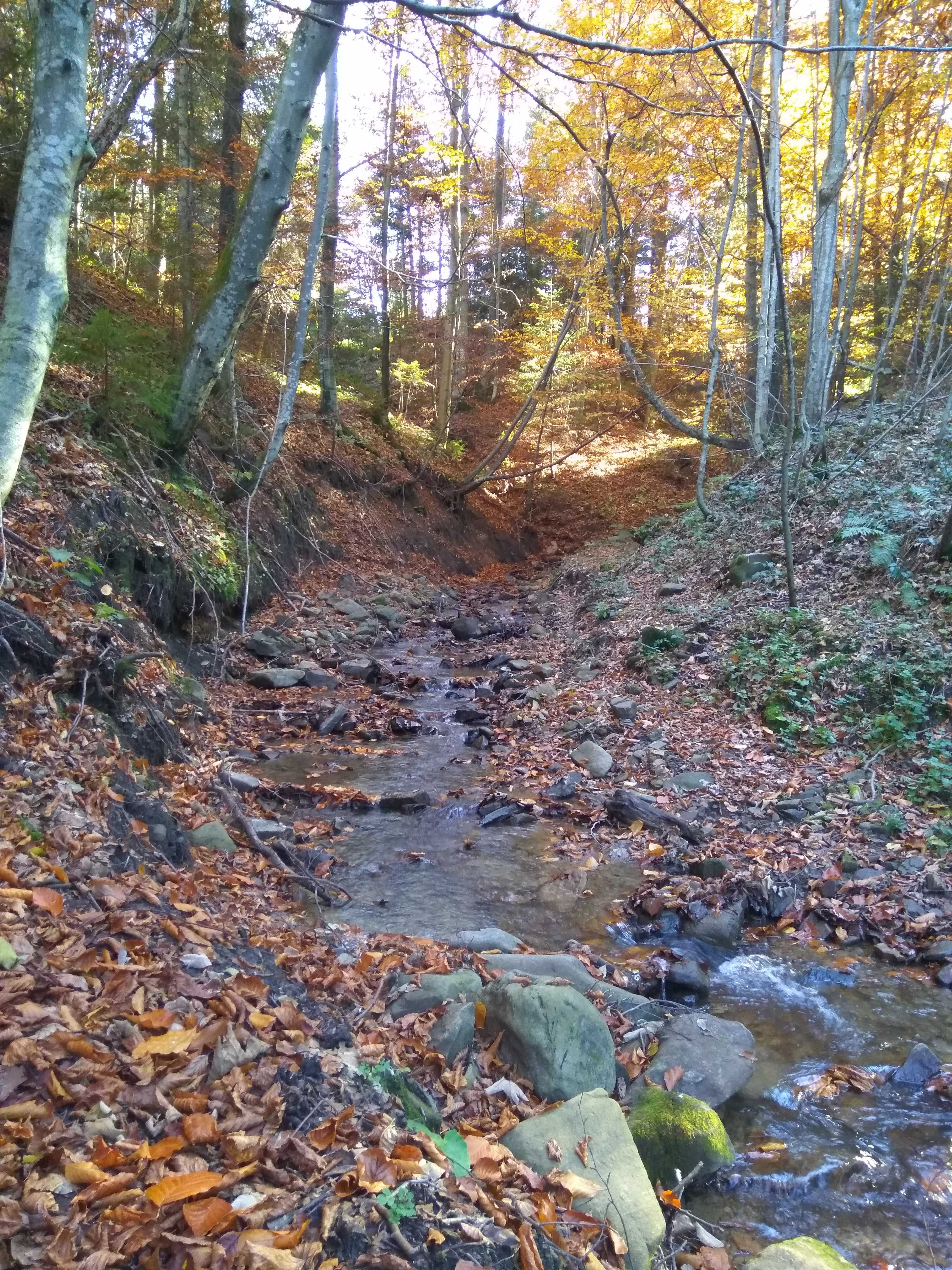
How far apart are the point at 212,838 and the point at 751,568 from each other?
352 inches

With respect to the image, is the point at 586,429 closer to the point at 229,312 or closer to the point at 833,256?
the point at 833,256

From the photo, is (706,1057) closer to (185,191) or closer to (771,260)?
(771,260)

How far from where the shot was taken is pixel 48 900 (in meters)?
3.27

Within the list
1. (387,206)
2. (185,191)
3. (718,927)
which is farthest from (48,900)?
(387,206)

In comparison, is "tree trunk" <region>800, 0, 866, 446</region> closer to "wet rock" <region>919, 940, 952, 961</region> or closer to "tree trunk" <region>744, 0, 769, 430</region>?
"tree trunk" <region>744, 0, 769, 430</region>

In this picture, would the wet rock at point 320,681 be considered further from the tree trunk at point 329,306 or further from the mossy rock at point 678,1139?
the tree trunk at point 329,306

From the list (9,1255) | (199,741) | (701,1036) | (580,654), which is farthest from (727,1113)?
(580,654)

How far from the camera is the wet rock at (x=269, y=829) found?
6008mm

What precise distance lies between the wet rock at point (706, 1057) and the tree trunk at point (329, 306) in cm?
1566

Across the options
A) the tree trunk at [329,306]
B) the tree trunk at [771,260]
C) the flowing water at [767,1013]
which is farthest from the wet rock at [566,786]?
the tree trunk at [329,306]

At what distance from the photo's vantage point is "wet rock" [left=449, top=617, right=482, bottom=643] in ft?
46.9

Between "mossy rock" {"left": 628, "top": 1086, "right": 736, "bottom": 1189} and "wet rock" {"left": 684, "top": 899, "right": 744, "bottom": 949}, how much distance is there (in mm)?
1835

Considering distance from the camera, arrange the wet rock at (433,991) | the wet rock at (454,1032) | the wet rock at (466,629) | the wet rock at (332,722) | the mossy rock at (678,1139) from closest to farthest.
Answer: the mossy rock at (678,1139)
the wet rock at (454,1032)
the wet rock at (433,991)
the wet rock at (332,722)
the wet rock at (466,629)

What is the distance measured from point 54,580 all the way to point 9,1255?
17.5ft
